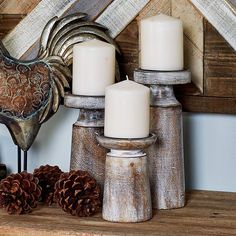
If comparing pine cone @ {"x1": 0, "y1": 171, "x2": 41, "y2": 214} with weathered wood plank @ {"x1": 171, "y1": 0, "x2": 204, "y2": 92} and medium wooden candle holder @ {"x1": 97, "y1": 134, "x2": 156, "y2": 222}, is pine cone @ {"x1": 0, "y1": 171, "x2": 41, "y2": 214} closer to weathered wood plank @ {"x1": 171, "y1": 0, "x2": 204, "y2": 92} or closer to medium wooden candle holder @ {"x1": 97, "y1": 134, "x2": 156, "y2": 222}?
medium wooden candle holder @ {"x1": 97, "y1": 134, "x2": 156, "y2": 222}

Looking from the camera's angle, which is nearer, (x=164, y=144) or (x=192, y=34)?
(x=164, y=144)

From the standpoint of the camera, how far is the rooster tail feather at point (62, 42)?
114 centimetres

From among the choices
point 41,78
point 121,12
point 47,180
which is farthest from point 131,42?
point 47,180

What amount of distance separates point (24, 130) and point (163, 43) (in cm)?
27

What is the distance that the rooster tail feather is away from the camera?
1140 mm

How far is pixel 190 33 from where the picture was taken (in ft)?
3.75

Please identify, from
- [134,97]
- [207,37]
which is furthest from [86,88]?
[207,37]

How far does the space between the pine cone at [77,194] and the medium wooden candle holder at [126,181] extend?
3 cm

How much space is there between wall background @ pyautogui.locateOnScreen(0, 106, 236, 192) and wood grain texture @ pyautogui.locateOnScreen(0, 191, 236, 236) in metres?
0.13

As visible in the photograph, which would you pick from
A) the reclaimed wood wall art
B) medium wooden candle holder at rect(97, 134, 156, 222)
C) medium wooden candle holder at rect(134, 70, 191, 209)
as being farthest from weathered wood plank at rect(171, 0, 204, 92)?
medium wooden candle holder at rect(97, 134, 156, 222)

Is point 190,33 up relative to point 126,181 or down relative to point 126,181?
up

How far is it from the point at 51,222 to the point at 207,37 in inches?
15.1

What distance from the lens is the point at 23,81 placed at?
1.14m

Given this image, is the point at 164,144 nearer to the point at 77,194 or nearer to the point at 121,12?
the point at 77,194
